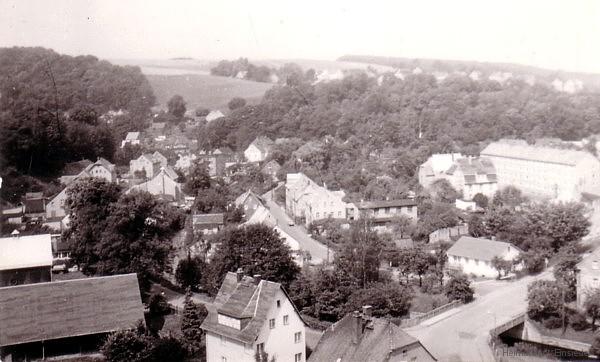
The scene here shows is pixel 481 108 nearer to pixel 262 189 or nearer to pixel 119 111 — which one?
pixel 262 189

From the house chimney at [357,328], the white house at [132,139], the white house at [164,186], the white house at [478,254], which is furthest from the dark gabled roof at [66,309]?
the white house at [132,139]

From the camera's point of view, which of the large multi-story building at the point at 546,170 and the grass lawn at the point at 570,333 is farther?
the large multi-story building at the point at 546,170

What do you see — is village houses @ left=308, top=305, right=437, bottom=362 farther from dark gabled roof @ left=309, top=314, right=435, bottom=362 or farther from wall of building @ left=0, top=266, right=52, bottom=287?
wall of building @ left=0, top=266, right=52, bottom=287

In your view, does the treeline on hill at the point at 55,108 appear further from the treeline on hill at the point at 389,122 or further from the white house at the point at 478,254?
the white house at the point at 478,254

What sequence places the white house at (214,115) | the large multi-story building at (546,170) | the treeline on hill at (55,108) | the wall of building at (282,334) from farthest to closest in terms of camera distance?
the white house at (214,115)
the treeline on hill at (55,108)
the large multi-story building at (546,170)
the wall of building at (282,334)

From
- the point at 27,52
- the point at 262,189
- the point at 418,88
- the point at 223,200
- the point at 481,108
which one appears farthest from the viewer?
the point at 418,88

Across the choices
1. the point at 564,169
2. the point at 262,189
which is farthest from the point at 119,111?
the point at 564,169

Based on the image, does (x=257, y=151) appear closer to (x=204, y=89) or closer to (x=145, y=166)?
(x=145, y=166)
